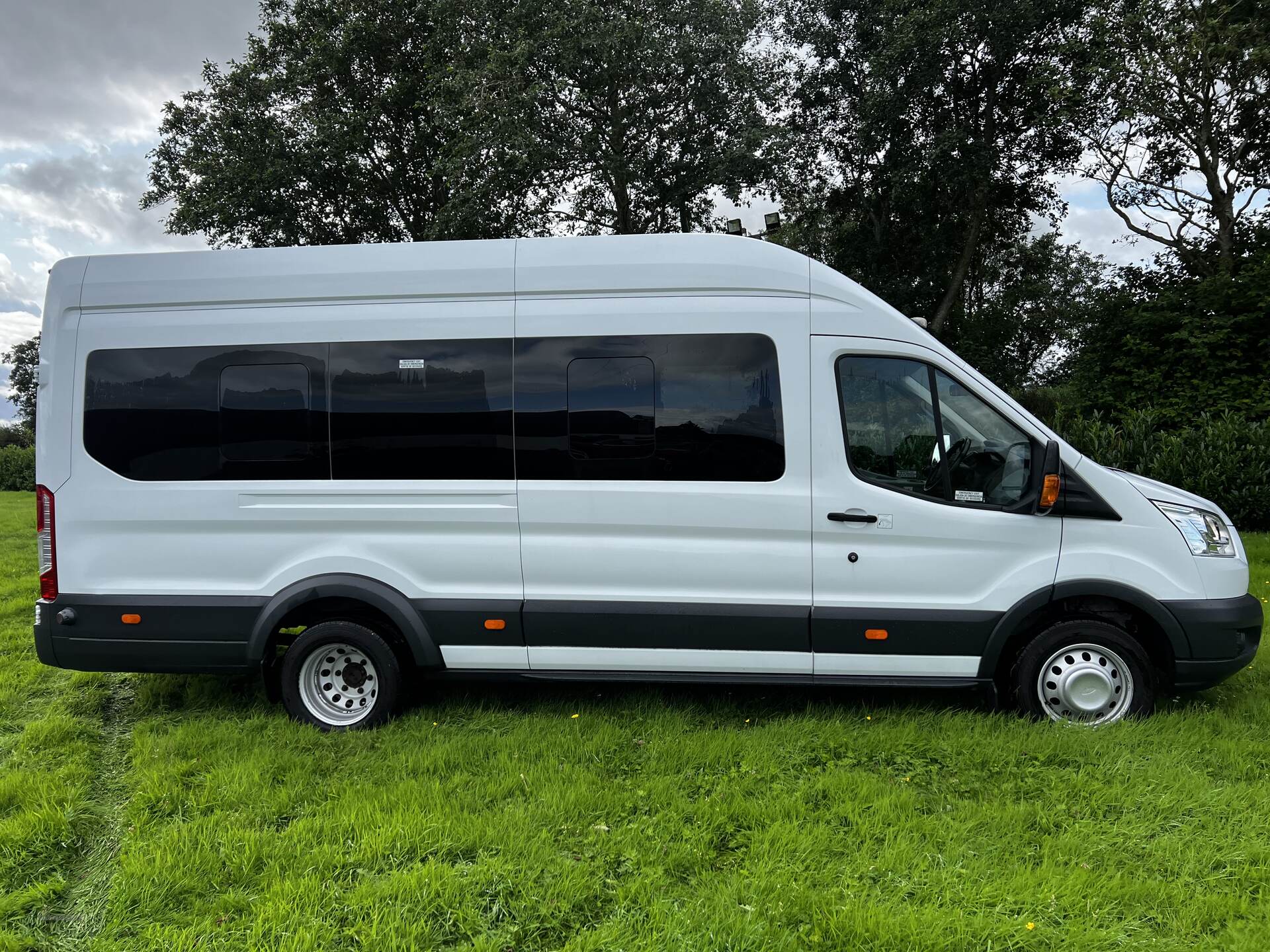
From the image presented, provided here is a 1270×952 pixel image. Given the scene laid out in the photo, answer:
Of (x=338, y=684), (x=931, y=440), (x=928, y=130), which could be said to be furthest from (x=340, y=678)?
(x=928, y=130)

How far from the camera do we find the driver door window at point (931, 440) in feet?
12.3

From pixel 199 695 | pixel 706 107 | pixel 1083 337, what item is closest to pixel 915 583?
pixel 199 695

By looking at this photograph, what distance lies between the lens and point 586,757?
12.0 feet

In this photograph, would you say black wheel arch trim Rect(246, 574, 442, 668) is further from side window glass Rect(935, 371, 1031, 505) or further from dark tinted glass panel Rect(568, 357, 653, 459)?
side window glass Rect(935, 371, 1031, 505)

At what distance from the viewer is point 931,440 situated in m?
3.76

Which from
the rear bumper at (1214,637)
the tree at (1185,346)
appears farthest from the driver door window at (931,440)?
the tree at (1185,346)

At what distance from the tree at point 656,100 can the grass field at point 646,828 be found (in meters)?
11.5

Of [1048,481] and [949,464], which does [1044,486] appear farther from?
[949,464]

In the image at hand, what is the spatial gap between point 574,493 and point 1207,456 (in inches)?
360

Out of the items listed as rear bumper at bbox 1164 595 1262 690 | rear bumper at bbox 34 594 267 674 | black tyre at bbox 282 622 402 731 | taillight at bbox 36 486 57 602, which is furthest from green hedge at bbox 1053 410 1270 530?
taillight at bbox 36 486 57 602

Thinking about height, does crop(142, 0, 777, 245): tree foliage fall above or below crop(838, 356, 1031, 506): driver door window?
above

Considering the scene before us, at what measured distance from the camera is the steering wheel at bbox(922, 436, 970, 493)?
3.76 metres

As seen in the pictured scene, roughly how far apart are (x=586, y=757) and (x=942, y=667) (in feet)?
6.02

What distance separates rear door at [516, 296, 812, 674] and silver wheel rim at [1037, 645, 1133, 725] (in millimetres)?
1247
